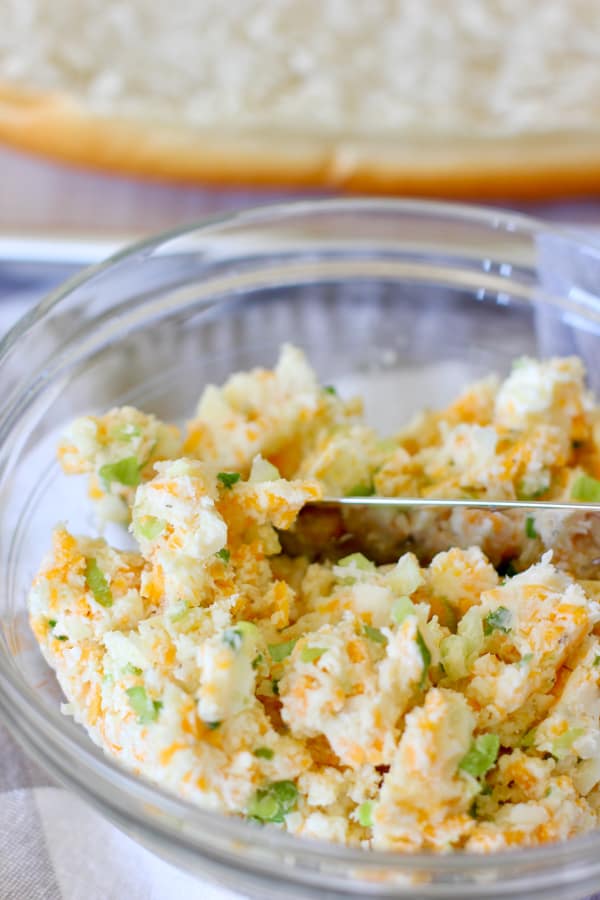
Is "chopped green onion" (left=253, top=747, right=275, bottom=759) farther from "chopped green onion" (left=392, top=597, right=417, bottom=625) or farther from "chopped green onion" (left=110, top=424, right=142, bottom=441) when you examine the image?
"chopped green onion" (left=110, top=424, right=142, bottom=441)

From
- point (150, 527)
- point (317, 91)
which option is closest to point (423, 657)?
point (150, 527)


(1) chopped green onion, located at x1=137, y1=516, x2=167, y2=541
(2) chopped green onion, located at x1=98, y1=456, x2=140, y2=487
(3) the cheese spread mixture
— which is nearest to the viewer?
(3) the cheese spread mixture

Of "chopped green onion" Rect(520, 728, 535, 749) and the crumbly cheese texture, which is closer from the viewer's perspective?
"chopped green onion" Rect(520, 728, 535, 749)

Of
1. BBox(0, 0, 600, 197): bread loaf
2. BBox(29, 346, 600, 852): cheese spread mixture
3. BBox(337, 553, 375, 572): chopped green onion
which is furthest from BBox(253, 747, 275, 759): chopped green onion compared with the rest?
BBox(0, 0, 600, 197): bread loaf

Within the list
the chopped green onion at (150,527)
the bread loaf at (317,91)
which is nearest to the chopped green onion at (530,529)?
the chopped green onion at (150,527)

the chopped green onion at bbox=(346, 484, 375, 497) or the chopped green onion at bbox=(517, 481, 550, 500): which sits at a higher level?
the chopped green onion at bbox=(346, 484, 375, 497)

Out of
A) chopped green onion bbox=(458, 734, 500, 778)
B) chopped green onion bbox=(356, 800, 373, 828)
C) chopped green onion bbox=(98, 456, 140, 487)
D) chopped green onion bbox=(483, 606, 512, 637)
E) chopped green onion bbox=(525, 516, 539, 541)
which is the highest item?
chopped green onion bbox=(98, 456, 140, 487)

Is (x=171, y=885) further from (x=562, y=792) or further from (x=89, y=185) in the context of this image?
(x=89, y=185)
